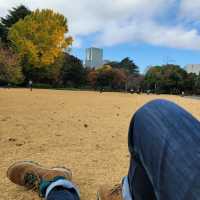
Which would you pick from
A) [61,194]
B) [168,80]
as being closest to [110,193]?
[61,194]

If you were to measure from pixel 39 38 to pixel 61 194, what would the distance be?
43.0 metres

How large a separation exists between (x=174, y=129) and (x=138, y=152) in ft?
0.57

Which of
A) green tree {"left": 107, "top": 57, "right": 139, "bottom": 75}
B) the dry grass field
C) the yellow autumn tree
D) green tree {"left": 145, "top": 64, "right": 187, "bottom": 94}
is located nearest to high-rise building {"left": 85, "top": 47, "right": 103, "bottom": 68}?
green tree {"left": 107, "top": 57, "right": 139, "bottom": 75}

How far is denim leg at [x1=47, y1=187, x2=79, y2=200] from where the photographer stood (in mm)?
1970

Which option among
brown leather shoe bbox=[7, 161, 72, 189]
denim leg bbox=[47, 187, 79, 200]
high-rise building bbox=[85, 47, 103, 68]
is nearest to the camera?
denim leg bbox=[47, 187, 79, 200]

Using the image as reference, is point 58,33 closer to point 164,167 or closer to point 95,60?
point 164,167

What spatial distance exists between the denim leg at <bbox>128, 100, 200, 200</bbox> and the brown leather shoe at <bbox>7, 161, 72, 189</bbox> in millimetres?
1284

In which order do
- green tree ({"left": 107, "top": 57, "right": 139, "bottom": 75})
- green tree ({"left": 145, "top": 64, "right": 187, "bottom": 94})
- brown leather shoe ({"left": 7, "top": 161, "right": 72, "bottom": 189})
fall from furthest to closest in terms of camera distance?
green tree ({"left": 107, "top": 57, "right": 139, "bottom": 75})
green tree ({"left": 145, "top": 64, "right": 187, "bottom": 94})
brown leather shoe ({"left": 7, "top": 161, "right": 72, "bottom": 189})

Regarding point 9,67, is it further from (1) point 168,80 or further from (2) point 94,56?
(2) point 94,56

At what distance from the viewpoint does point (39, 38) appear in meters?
43.6

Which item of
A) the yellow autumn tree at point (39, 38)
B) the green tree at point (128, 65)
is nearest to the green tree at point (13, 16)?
the yellow autumn tree at point (39, 38)

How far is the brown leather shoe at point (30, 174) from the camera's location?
2.45m

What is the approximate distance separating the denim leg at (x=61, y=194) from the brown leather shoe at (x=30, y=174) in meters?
0.32

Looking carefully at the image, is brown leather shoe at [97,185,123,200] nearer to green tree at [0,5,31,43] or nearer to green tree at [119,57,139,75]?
green tree at [0,5,31,43]
